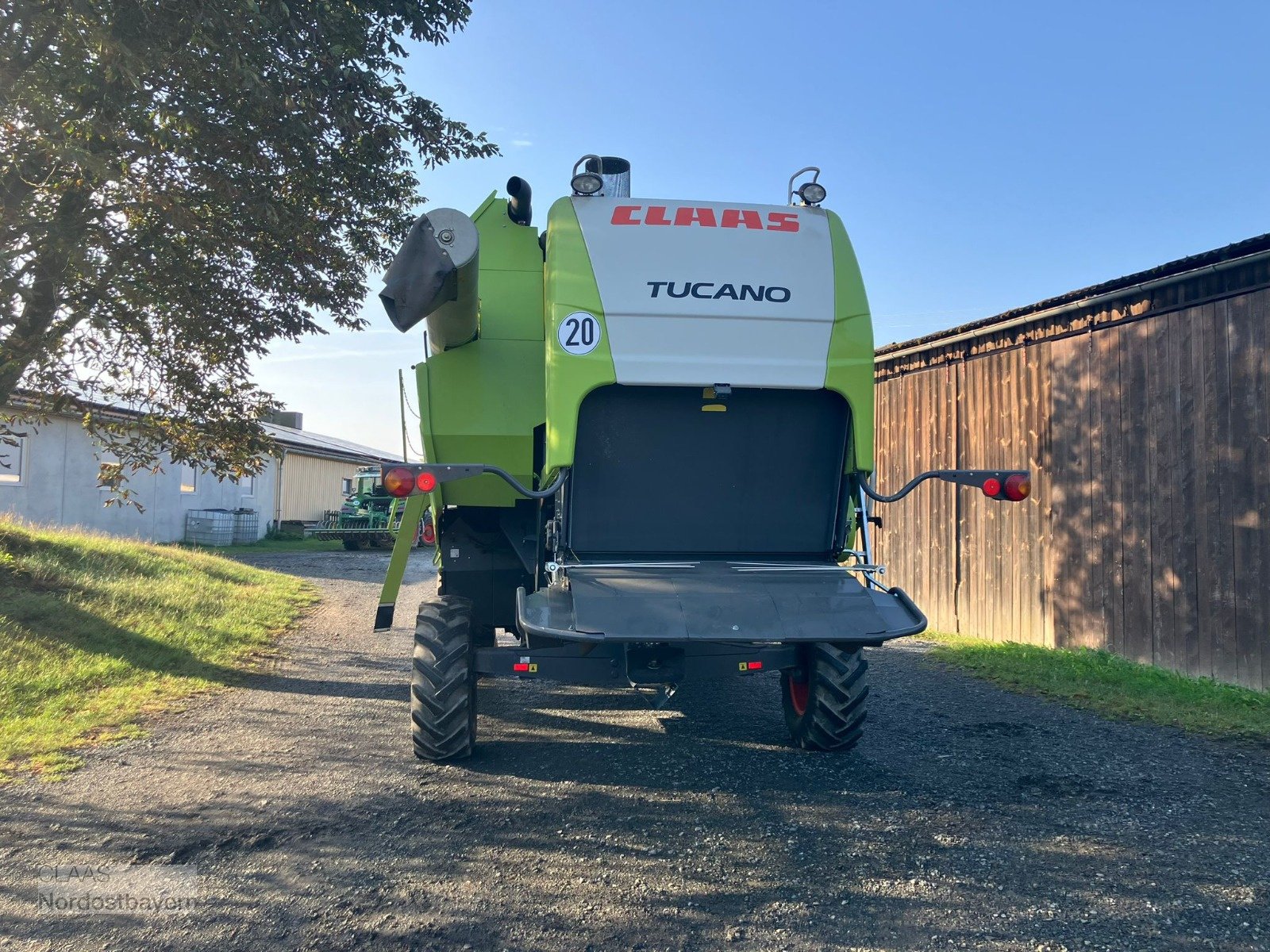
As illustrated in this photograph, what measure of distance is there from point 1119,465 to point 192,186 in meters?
8.86

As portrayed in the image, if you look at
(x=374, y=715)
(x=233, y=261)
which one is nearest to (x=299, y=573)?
(x=233, y=261)

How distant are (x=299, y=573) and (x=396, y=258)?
14.3m

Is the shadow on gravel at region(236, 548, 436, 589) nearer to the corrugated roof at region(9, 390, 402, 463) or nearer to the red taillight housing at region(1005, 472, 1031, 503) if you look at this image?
the corrugated roof at region(9, 390, 402, 463)

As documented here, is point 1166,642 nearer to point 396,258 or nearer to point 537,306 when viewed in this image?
point 537,306

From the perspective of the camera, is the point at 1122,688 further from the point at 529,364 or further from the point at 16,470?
the point at 16,470

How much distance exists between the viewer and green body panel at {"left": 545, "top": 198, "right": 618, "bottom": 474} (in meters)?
4.89

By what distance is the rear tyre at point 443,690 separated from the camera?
501cm

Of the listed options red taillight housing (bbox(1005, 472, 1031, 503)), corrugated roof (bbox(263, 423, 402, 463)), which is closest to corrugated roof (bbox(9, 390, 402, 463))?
corrugated roof (bbox(263, 423, 402, 463))

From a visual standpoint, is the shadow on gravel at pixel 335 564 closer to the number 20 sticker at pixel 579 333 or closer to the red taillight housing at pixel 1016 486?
the number 20 sticker at pixel 579 333

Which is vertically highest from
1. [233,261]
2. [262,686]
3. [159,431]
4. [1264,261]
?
[233,261]

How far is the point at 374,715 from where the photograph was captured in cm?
652

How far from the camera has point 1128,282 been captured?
787 centimetres

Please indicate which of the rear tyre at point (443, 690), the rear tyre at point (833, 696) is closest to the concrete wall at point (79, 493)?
the rear tyre at point (443, 690)

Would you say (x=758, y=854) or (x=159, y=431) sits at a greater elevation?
(x=159, y=431)
